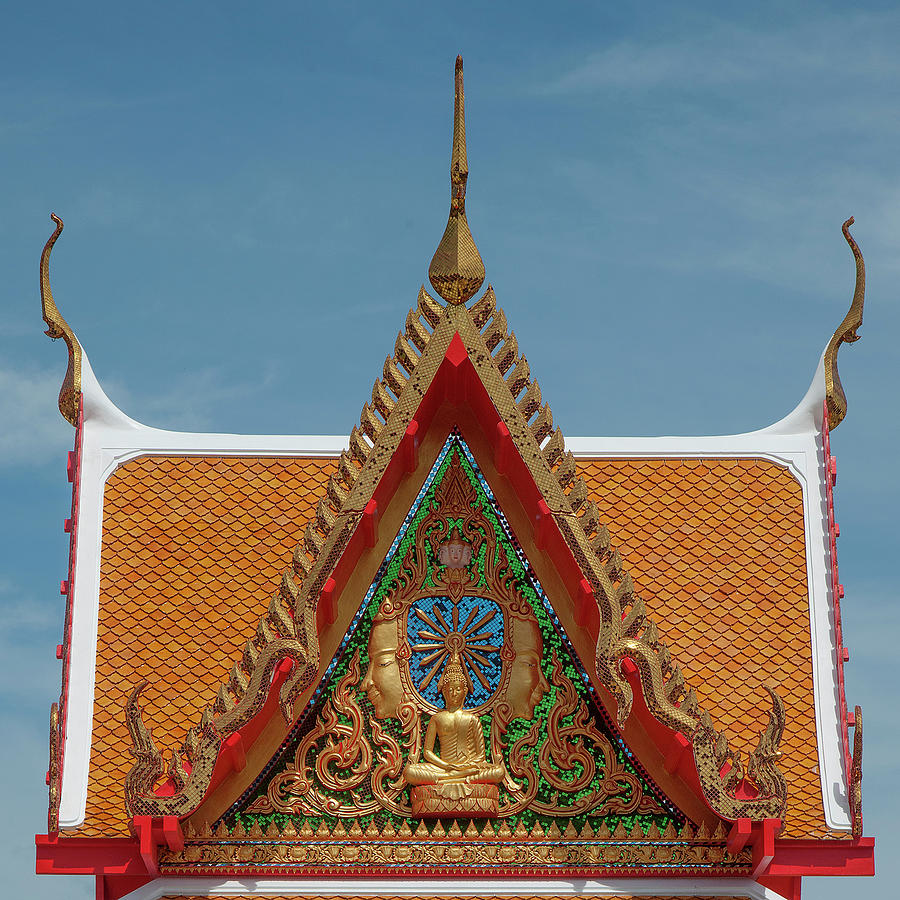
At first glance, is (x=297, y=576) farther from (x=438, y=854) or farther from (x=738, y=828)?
(x=738, y=828)

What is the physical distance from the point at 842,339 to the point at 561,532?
3.93 meters

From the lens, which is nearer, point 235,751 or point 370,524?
point 235,751

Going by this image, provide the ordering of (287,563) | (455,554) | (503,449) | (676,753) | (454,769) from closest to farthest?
(676,753) < (454,769) < (503,449) < (455,554) < (287,563)

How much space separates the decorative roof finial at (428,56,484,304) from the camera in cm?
1425

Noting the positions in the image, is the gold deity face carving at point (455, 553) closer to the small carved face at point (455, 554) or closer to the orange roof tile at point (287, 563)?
the small carved face at point (455, 554)

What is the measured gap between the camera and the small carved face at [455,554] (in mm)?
14273

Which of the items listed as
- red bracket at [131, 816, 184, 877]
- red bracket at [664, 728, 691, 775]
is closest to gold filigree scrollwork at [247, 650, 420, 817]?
red bracket at [131, 816, 184, 877]

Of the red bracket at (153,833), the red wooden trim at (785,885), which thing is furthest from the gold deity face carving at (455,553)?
the red wooden trim at (785,885)

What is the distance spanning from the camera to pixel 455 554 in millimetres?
14289

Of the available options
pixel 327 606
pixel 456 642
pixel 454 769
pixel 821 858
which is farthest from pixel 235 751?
pixel 821 858

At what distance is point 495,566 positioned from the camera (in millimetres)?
14250

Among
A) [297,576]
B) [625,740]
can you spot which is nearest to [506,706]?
[625,740]

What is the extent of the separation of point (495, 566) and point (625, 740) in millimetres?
1507

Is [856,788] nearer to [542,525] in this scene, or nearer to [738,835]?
[738,835]
